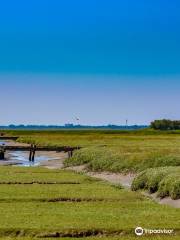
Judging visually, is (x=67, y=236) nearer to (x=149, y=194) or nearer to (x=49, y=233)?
(x=49, y=233)

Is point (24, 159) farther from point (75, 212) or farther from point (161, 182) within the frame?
point (75, 212)

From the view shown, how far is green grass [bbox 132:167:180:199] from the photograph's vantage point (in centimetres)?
3394

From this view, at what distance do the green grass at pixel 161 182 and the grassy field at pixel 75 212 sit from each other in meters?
1.87

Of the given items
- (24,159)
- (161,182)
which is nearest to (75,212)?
(161,182)

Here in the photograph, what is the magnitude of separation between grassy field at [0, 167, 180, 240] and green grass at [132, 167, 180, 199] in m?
1.87

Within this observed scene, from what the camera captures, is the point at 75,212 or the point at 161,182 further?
the point at 161,182

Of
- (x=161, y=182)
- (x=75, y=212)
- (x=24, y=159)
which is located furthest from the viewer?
(x=24, y=159)

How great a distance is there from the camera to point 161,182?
3631 cm

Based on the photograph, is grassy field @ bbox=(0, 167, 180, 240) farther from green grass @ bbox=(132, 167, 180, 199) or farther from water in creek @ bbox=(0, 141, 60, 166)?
water in creek @ bbox=(0, 141, 60, 166)

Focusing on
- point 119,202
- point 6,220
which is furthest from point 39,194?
point 6,220

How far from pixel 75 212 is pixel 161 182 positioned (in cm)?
1130

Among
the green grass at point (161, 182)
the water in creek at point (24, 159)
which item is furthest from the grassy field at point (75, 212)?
the water in creek at point (24, 159)

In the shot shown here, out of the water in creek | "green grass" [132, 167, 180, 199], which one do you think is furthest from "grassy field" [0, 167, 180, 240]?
the water in creek

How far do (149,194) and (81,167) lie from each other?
82.7ft
